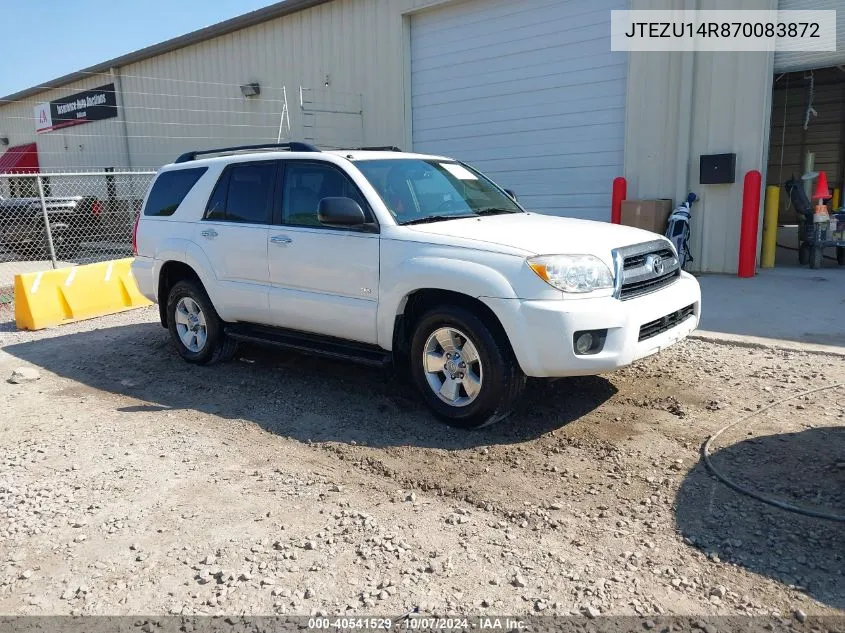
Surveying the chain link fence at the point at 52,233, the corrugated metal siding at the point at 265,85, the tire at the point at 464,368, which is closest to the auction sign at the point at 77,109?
the corrugated metal siding at the point at 265,85

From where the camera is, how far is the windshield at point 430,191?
508 centimetres

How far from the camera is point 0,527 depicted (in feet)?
11.7

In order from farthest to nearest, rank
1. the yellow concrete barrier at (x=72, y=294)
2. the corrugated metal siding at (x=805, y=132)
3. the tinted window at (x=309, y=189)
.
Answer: the corrugated metal siding at (x=805, y=132) → the yellow concrete barrier at (x=72, y=294) → the tinted window at (x=309, y=189)

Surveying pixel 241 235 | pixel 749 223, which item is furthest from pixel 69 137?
pixel 749 223

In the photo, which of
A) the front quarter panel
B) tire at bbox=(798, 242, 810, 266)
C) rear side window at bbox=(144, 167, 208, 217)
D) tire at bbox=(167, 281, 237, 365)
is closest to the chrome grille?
the front quarter panel

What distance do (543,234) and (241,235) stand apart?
260 centimetres

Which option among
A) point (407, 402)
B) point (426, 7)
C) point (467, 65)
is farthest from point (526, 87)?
point (407, 402)

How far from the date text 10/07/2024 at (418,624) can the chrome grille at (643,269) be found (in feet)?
7.36

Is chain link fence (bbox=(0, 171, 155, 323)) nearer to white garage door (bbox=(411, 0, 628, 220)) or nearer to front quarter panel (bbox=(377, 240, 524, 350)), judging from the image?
white garage door (bbox=(411, 0, 628, 220))

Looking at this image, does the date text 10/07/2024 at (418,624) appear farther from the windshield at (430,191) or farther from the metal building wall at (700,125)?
the metal building wall at (700,125)

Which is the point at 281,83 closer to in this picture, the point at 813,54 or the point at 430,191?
the point at 813,54

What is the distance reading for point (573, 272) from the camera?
4191 millimetres

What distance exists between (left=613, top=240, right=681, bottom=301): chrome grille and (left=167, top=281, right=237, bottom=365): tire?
145 inches

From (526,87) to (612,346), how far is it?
8913mm
